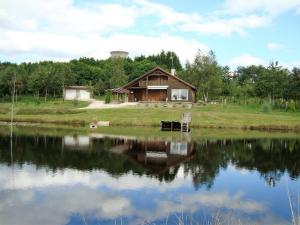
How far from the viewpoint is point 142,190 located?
16.9 metres

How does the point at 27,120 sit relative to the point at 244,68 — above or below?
below

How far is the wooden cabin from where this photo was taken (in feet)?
201

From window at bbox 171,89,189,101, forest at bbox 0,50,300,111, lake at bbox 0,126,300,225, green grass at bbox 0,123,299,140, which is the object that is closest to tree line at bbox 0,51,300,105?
forest at bbox 0,50,300,111

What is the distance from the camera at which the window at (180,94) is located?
6125 cm

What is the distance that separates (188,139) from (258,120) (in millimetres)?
15817

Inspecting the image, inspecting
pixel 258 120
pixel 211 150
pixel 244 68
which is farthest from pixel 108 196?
pixel 244 68

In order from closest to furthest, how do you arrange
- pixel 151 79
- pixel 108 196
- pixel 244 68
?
1. pixel 108 196
2. pixel 151 79
3. pixel 244 68

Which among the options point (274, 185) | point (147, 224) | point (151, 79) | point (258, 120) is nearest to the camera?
point (147, 224)

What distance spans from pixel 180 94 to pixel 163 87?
289 cm

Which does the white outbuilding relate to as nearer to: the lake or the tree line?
the tree line

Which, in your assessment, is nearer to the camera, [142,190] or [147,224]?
[147,224]

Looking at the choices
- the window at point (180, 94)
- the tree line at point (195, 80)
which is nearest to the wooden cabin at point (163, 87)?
the window at point (180, 94)

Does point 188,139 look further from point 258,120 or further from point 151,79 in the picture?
point 151,79

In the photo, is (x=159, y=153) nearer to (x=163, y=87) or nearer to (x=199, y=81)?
(x=163, y=87)
